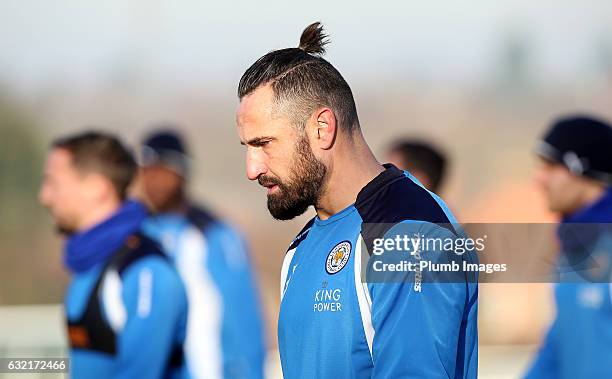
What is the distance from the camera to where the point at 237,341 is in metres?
3.44

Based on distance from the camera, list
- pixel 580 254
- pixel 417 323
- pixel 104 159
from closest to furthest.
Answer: pixel 417 323
pixel 580 254
pixel 104 159

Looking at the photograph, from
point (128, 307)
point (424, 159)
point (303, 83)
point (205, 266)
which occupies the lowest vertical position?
point (128, 307)

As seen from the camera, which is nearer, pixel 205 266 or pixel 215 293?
pixel 215 293

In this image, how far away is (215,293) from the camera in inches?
139

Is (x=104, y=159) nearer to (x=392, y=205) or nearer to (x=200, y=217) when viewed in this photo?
(x=200, y=217)

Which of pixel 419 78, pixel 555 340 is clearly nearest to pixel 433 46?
pixel 419 78

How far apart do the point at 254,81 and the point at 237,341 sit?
6.83 feet

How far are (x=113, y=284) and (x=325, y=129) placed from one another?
108cm

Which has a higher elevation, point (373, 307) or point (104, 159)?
point (104, 159)

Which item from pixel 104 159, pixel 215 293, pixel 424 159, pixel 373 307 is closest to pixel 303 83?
pixel 373 307

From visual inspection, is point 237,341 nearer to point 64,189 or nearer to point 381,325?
point 64,189

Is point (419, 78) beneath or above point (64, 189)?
above

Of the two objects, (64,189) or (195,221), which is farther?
(195,221)

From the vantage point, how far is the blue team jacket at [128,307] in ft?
7.49
